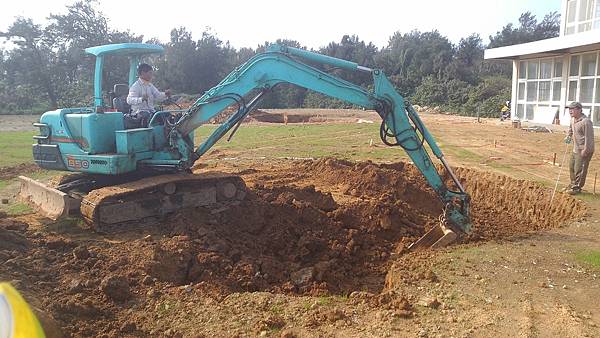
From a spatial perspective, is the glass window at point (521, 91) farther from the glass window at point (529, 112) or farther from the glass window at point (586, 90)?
the glass window at point (586, 90)

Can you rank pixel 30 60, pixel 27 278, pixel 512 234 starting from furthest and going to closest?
1. pixel 30 60
2. pixel 512 234
3. pixel 27 278

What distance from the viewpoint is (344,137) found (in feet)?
65.3

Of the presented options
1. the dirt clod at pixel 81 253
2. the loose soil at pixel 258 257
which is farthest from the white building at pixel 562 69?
the dirt clod at pixel 81 253

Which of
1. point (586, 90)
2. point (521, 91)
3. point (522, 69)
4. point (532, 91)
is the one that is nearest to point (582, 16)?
point (586, 90)

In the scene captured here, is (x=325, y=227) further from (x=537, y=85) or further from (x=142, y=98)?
(x=537, y=85)

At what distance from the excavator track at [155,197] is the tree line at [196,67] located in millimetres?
27831

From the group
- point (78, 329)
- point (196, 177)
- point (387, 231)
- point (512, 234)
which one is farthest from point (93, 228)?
point (512, 234)

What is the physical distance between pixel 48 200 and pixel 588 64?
20550 millimetres

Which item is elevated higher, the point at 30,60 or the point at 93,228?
the point at 30,60

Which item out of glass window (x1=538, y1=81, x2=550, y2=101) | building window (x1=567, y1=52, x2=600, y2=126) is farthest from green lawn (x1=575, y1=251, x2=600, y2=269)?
glass window (x1=538, y1=81, x2=550, y2=101)

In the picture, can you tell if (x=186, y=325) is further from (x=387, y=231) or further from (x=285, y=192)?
(x=285, y=192)

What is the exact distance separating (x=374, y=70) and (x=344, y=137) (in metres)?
12.8

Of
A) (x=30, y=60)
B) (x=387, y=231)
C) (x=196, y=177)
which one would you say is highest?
(x=30, y=60)

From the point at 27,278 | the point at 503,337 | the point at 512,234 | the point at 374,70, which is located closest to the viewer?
the point at 503,337
